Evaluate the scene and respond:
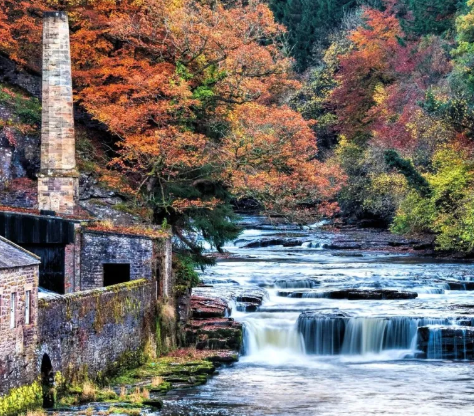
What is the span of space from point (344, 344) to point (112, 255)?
9.29 m

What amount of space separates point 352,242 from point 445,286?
2038 cm

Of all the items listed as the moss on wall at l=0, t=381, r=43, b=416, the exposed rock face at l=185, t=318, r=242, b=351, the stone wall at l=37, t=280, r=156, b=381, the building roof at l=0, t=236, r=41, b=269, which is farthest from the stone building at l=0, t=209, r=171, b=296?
the moss on wall at l=0, t=381, r=43, b=416

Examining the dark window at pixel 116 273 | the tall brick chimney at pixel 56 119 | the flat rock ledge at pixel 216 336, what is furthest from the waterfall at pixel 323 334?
the tall brick chimney at pixel 56 119

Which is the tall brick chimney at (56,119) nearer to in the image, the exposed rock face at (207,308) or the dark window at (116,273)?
the exposed rock face at (207,308)

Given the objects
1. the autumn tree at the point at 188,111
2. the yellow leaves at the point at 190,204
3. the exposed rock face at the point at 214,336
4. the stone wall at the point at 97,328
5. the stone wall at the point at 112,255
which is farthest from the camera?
the autumn tree at the point at 188,111

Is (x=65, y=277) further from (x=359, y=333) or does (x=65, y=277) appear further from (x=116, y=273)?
(x=359, y=333)

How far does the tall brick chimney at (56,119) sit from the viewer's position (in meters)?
40.7

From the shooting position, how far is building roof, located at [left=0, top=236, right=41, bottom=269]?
909 inches

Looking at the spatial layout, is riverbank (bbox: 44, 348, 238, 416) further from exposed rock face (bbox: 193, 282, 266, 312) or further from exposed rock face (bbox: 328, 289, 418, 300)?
exposed rock face (bbox: 328, 289, 418, 300)

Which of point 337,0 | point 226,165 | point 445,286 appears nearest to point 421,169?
point 445,286

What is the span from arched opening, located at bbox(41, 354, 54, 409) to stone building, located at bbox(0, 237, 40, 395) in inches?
28.4

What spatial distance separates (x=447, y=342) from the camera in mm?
36656

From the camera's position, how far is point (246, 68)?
46.2 metres

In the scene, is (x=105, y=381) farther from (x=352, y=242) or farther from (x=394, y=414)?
(x=352, y=242)
